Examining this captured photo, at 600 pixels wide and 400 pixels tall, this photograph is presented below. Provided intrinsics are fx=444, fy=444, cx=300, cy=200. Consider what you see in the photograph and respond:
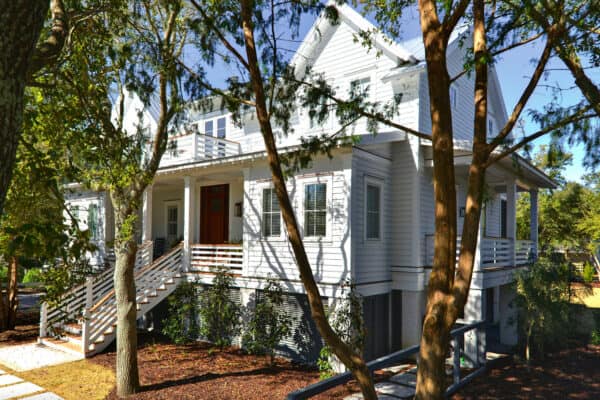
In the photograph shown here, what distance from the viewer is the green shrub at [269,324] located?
10.8 m

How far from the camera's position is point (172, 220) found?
18.5m

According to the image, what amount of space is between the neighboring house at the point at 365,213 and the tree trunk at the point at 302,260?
11.7 ft

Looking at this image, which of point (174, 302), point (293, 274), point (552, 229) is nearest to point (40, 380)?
point (174, 302)

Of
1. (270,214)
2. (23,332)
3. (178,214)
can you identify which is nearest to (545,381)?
(270,214)

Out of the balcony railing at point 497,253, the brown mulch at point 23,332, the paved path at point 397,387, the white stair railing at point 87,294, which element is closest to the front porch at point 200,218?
the white stair railing at point 87,294

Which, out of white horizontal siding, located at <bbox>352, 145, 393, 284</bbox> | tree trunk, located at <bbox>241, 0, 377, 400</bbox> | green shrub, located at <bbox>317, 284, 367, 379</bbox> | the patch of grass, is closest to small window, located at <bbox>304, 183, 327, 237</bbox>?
white horizontal siding, located at <bbox>352, 145, 393, 284</bbox>

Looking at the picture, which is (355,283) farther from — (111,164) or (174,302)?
(111,164)

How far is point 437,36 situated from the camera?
16.8ft

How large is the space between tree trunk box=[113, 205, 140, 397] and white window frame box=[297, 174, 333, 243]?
424 cm

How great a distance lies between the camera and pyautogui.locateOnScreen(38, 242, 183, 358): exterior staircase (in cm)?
1135

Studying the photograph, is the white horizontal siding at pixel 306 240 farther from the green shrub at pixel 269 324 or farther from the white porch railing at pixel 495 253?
the white porch railing at pixel 495 253

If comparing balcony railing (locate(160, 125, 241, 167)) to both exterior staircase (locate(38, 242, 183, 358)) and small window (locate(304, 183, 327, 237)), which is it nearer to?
exterior staircase (locate(38, 242, 183, 358))

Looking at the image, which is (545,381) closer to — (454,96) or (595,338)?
(595,338)

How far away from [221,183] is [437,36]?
11.7 metres
